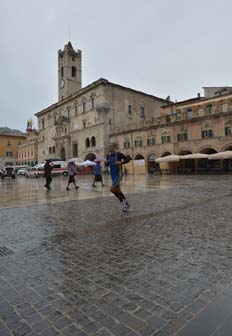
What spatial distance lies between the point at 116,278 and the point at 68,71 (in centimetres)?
6112

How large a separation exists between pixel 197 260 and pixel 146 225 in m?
1.98

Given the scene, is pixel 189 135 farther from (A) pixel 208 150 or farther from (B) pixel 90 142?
(B) pixel 90 142

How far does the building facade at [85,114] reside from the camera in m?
43.2

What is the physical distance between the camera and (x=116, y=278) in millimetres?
2730

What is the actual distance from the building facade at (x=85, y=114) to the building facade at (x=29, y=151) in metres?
5.07

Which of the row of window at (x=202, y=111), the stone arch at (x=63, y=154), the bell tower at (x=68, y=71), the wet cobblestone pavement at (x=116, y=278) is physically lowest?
the wet cobblestone pavement at (x=116, y=278)

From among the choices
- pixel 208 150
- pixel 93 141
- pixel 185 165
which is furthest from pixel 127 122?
pixel 208 150

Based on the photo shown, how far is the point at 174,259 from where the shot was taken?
324 centimetres

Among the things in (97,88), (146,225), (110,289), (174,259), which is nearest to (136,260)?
→ (174,259)

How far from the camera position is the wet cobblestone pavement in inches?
76.7

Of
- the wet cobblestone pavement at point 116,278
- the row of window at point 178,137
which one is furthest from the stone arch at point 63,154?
the wet cobblestone pavement at point 116,278

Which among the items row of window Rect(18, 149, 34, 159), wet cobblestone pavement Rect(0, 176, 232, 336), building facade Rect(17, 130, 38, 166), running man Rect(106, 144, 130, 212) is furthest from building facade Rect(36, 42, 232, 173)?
wet cobblestone pavement Rect(0, 176, 232, 336)

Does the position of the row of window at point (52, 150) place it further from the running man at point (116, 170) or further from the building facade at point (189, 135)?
the running man at point (116, 170)

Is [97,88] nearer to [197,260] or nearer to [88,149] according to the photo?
[88,149]
